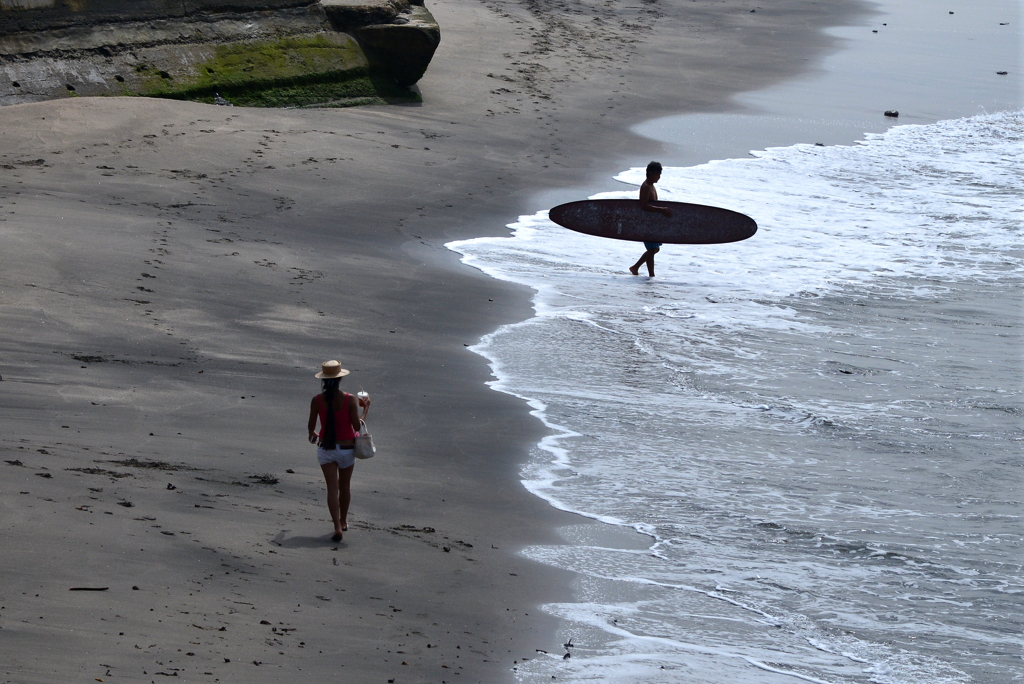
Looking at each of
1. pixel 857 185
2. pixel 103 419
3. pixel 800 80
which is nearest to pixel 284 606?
pixel 103 419

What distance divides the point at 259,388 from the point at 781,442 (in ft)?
13.3

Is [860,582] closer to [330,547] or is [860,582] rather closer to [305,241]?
[330,547]

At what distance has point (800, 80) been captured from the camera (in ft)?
76.4

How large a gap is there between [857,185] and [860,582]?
40.2 feet

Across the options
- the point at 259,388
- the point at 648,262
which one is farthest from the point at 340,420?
the point at 648,262

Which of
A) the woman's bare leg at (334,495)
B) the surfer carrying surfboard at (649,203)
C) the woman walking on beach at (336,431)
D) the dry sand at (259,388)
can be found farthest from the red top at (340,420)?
the surfer carrying surfboard at (649,203)

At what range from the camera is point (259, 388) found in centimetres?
887

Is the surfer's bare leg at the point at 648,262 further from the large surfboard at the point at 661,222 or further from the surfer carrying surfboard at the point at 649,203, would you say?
the large surfboard at the point at 661,222

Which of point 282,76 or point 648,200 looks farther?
point 282,76

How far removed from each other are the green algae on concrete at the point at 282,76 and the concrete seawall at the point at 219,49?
0.02 meters

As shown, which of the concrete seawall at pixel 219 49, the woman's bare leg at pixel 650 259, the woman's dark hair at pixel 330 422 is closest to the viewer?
the woman's dark hair at pixel 330 422

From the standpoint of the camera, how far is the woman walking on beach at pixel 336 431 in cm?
684

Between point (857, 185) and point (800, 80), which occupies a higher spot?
point (800, 80)

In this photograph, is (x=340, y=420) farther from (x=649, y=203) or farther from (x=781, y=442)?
(x=649, y=203)
